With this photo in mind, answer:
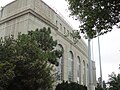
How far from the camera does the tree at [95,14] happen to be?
9930 millimetres

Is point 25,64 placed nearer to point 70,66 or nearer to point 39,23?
point 39,23

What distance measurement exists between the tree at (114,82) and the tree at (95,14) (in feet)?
126

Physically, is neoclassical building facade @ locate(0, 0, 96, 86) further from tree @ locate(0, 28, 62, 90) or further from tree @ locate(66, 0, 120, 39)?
tree @ locate(66, 0, 120, 39)

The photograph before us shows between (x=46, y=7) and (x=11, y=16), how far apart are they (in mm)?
5153

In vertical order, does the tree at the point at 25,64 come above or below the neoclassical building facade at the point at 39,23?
below

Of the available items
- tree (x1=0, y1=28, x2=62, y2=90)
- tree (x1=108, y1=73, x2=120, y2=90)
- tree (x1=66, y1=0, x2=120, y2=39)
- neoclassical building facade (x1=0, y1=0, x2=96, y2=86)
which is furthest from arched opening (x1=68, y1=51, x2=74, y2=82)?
tree (x1=66, y1=0, x2=120, y2=39)

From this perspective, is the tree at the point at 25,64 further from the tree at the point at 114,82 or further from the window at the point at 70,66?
the tree at the point at 114,82

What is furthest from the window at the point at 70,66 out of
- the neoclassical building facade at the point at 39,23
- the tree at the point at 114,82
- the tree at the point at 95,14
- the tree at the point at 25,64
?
the tree at the point at 95,14

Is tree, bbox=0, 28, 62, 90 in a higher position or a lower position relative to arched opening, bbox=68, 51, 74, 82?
lower

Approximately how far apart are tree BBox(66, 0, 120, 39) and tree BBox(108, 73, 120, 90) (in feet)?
126

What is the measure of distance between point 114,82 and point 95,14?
137ft

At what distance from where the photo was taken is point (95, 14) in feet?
33.4

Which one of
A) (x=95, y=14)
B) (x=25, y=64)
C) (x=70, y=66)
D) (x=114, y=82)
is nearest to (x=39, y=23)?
(x=70, y=66)

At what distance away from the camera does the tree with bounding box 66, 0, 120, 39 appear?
9930mm
